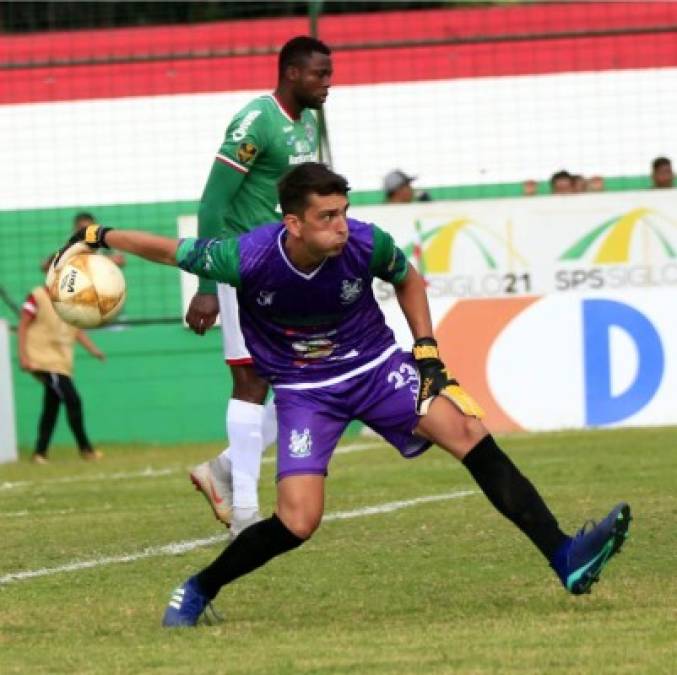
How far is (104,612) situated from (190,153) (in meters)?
17.4

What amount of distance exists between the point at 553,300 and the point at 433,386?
10001 mm

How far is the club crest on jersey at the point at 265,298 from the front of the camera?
6988mm

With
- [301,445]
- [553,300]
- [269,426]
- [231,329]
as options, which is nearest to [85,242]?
[301,445]

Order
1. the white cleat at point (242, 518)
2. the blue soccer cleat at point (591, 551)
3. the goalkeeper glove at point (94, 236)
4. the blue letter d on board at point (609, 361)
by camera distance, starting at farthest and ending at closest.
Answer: the blue letter d on board at point (609, 361), the white cleat at point (242, 518), the goalkeeper glove at point (94, 236), the blue soccer cleat at point (591, 551)

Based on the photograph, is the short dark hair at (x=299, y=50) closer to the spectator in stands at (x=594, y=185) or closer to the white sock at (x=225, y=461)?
the white sock at (x=225, y=461)

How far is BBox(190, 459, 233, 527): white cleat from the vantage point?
30.5ft

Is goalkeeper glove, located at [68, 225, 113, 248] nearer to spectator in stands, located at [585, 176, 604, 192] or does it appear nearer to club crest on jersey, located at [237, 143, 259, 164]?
club crest on jersey, located at [237, 143, 259, 164]

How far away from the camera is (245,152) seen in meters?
9.26

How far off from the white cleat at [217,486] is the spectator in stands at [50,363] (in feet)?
26.0

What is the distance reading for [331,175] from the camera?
6883 mm

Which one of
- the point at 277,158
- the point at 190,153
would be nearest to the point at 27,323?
the point at 190,153

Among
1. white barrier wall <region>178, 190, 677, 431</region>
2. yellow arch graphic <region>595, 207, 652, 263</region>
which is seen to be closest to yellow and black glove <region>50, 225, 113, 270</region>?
white barrier wall <region>178, 190, 677, 431</region>

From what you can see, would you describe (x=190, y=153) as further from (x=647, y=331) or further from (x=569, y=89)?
(x=647, y=331)

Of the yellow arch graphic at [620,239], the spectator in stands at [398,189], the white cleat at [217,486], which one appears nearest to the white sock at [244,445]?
the white cleat at [217,486]
